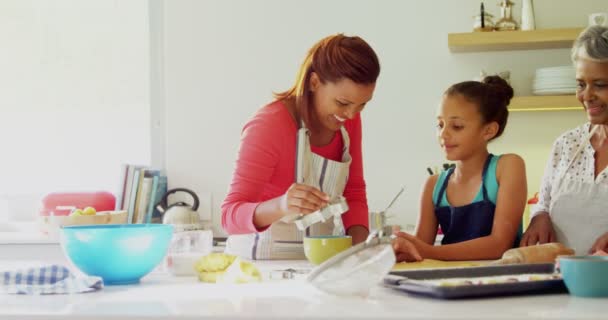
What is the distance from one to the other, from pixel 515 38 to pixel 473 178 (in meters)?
1.32

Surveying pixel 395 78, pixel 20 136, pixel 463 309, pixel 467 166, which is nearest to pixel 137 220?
pixel 20 136

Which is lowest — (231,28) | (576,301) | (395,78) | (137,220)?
(137,220)

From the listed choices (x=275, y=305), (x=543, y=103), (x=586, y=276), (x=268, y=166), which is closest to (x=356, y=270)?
(x=275, y=305)

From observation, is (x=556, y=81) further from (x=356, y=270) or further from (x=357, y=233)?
(x=356, y=270)

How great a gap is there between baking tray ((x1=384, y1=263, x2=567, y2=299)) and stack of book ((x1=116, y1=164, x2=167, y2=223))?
243 centimetres

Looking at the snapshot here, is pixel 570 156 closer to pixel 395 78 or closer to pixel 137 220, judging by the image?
pixel 395 78

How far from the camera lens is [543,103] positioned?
3.37 metres

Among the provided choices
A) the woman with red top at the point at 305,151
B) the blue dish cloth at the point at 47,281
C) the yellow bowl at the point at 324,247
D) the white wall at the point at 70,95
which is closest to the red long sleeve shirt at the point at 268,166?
the woman with red top at the point at 305,151

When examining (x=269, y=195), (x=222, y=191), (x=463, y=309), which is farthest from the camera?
(x=222, y=191)

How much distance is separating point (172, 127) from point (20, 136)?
822mm

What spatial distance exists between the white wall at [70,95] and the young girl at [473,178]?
202 cm

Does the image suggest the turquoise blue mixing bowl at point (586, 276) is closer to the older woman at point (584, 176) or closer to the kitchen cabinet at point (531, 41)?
the older woman at point (584, 176)

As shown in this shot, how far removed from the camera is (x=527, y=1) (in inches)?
137

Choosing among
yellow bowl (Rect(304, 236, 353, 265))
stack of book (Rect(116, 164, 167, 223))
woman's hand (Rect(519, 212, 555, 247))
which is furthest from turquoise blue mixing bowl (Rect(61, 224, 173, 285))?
stack of book (Rect(116, 164, 167, 223))
